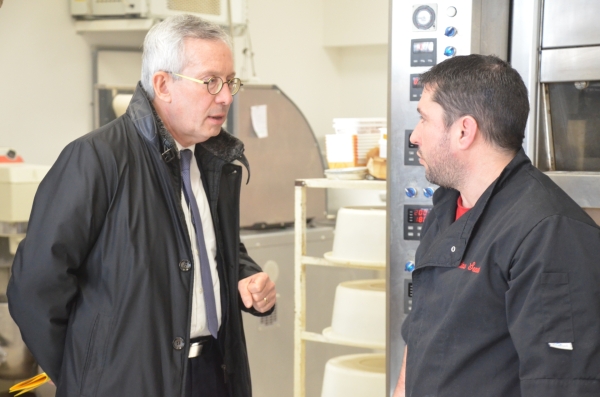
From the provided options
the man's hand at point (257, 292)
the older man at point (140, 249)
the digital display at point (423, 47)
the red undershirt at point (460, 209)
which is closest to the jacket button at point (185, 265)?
the older man at point (140, 249)

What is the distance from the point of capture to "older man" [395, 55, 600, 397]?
1.32 m

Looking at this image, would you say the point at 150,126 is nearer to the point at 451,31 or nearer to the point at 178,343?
the point at 178,343

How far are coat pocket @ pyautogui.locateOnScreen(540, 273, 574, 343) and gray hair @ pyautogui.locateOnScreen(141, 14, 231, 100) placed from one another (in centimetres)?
97

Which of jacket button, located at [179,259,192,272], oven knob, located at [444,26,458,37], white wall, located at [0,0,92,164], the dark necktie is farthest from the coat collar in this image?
white wall, located at [0,0,92,164]

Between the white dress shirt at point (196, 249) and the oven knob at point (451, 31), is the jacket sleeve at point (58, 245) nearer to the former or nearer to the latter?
the white dress shirt at point (196, 249)

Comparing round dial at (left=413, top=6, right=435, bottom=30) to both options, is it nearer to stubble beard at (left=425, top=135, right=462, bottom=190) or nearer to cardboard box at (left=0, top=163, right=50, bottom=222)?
stubble beard at (left=425, top=135, right=462, bottom=190)

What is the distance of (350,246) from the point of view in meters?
2.88

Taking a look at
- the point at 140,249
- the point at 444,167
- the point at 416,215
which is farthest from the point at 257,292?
the point at 444,167

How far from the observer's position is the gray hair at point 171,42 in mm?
1797

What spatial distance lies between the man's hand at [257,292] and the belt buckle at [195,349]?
193mm

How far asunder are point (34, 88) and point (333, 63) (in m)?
2.44

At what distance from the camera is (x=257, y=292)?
1971 millimetres

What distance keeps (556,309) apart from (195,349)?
0.89 m

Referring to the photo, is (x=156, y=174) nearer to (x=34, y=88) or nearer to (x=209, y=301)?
(x=209, y=301)
